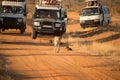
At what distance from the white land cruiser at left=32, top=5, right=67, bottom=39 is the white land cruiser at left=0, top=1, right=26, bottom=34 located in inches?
145

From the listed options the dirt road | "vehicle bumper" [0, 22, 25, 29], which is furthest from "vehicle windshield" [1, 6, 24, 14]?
the dirt road

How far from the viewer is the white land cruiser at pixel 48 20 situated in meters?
23.4

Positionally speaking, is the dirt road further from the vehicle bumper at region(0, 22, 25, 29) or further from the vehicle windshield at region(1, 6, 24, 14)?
the vehicle windshield at region(1, 6, 24, 14)

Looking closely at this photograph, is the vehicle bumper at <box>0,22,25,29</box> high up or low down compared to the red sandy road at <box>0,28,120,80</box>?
down

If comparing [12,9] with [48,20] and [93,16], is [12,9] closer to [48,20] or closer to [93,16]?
[48,20]

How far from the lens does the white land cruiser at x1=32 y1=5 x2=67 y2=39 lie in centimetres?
2341

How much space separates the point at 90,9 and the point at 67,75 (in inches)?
878

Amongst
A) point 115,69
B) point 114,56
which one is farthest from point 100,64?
point 114,56

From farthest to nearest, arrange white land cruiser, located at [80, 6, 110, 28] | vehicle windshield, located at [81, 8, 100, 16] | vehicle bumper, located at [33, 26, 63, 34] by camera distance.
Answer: vehicle windshield, located at [81, 8, 100, 16] < white land cruiser, located at [80, 6, 110, 28] < vehicle bumper, located at [33, 26, 63, 34]

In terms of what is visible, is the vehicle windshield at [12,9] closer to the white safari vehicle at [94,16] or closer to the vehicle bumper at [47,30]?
the vehicle bumper at [47,30]

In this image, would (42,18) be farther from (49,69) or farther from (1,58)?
(49,69)

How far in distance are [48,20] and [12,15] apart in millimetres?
4630

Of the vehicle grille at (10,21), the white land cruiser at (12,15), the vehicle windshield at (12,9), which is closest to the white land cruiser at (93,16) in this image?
the white land cruiser at (12,15)

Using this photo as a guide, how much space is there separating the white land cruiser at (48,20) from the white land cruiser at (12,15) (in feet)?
12.0
